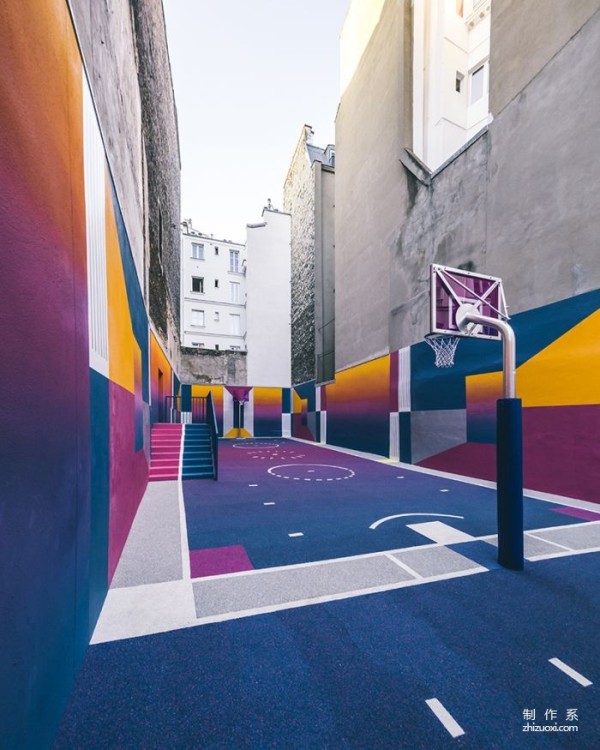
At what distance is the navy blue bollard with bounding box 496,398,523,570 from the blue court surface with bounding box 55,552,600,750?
561 millimetres

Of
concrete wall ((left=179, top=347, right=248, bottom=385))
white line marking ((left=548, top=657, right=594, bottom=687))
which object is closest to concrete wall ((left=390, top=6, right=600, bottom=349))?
white line marking ((left=548, top=657, right=594, bottom=687))

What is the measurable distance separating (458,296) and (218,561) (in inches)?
184

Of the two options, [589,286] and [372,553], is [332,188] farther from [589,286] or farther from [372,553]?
[372,553]

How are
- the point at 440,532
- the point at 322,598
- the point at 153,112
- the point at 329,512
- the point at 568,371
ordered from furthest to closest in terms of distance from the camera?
1. the point at 153,112
2. the point at 568,371
3. the point at 329,512
4. the point at 440,532
5. the point at 322,598

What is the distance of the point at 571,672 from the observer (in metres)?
2.12

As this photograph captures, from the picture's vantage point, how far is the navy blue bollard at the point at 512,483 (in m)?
3.42

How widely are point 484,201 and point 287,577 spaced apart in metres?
8.70

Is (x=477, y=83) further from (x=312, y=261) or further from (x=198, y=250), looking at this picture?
(x=198, y=250)

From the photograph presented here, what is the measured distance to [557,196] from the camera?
6.14m

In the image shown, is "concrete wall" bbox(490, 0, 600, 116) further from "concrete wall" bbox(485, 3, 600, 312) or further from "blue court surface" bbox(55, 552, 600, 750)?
"blue court surface" bbox(55, 552, 600, 750)

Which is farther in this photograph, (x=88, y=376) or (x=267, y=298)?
(x=267, y=298)

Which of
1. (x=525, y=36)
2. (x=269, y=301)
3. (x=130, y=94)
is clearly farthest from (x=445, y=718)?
(x=269, y=301)

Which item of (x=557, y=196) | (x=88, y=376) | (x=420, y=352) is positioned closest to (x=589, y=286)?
(x=557, y=196)

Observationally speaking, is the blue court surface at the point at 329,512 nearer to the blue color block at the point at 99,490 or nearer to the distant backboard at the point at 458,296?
the blue color block at the point at 99,490
